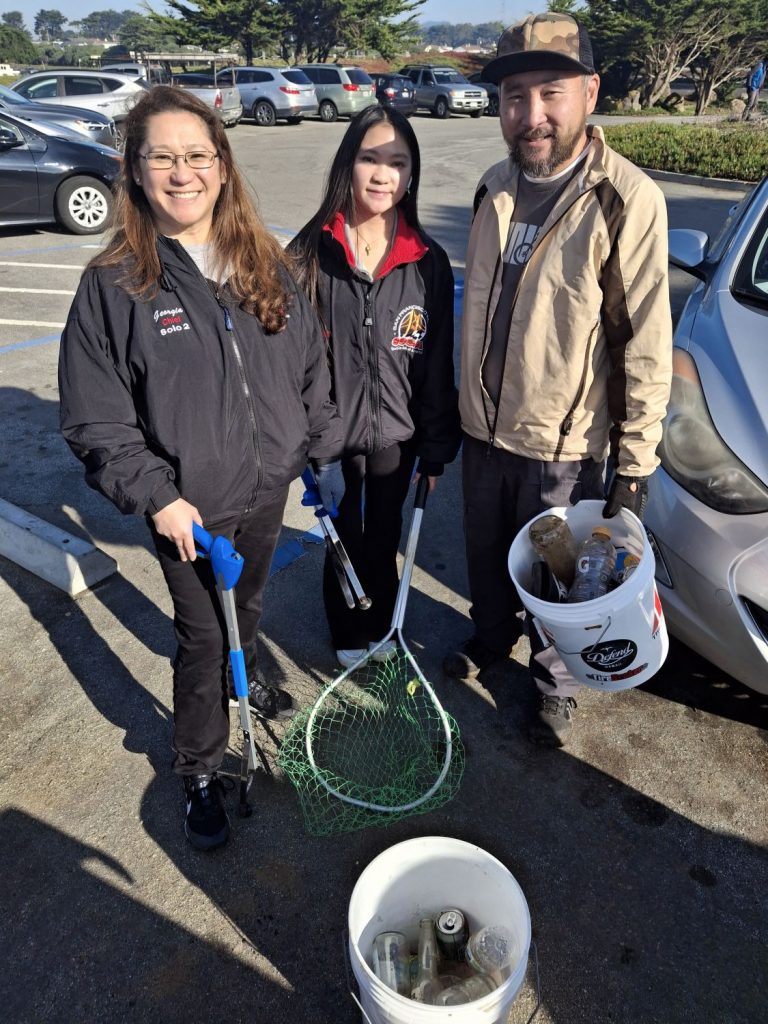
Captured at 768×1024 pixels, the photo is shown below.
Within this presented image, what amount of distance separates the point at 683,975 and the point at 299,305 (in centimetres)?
220

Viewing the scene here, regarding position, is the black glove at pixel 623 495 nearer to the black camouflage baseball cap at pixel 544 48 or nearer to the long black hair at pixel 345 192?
the long black hair at pixel 345 192

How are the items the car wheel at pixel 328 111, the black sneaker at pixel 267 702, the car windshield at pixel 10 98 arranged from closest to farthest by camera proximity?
the black sneaker at pixel 267 702, the car windshield at pixel 10 98, the car wheel at pixel 328 111

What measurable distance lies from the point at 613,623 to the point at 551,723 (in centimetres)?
77

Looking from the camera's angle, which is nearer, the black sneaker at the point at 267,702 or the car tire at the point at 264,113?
the black sneaker at the point at 267,702

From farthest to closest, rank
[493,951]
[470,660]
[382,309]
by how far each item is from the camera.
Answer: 1. [470,660]
2. [382,309]
3. [493,951]

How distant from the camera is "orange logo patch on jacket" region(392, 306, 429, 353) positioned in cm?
250

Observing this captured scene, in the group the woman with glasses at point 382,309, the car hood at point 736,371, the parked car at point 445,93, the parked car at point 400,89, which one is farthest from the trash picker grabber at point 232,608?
the parked car at point 445,93

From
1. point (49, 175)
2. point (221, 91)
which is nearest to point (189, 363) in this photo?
point (49, 175)

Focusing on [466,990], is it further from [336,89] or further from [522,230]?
[336,89]

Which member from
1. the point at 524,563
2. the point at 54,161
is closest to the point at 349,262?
the point at 524,563

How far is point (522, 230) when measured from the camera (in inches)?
92.1

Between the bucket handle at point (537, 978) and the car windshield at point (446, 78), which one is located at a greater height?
the car windshield at point (446, 78)

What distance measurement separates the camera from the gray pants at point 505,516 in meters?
2.54

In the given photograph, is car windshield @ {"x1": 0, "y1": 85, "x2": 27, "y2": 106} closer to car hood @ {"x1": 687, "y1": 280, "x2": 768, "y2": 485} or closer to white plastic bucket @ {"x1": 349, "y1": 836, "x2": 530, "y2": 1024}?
car hood @ {"x1": 687, "y1": 280, "x2": 768, "y2": 485}
